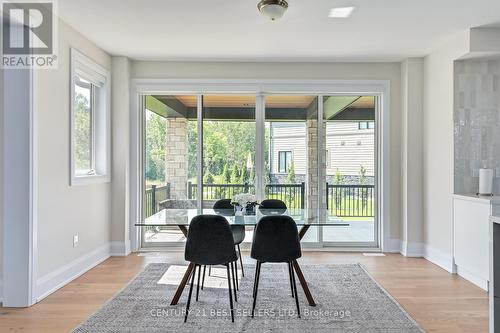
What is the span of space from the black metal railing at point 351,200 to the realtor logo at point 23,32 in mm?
3906

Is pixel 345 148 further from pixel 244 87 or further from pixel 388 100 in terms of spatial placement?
pixel 244 87

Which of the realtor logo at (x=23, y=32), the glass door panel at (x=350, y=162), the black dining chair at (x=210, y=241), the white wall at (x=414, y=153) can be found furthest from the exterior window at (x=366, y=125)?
the realtor logo at (x=23, y=32)

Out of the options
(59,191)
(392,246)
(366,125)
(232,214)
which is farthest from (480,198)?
(59,191)

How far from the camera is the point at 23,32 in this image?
129 inches

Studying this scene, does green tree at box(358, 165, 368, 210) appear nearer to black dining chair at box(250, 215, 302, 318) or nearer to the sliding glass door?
the sliding glass door

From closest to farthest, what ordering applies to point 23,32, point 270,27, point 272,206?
point 23,32 < point 270,27 < point 272,206

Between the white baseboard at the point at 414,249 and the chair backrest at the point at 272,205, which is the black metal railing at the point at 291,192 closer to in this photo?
the chair backrest at the point at 272,205

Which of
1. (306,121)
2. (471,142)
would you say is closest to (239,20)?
(306,121)

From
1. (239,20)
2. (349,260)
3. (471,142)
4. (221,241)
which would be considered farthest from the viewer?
(349,260)

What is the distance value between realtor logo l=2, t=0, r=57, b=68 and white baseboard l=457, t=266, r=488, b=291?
15.6ft

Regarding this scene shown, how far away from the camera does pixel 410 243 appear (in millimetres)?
5094

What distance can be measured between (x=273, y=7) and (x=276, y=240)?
6.39 ft

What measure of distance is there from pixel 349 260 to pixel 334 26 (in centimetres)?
287

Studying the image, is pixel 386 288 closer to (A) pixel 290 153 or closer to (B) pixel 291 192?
(B) pixel 291 192
